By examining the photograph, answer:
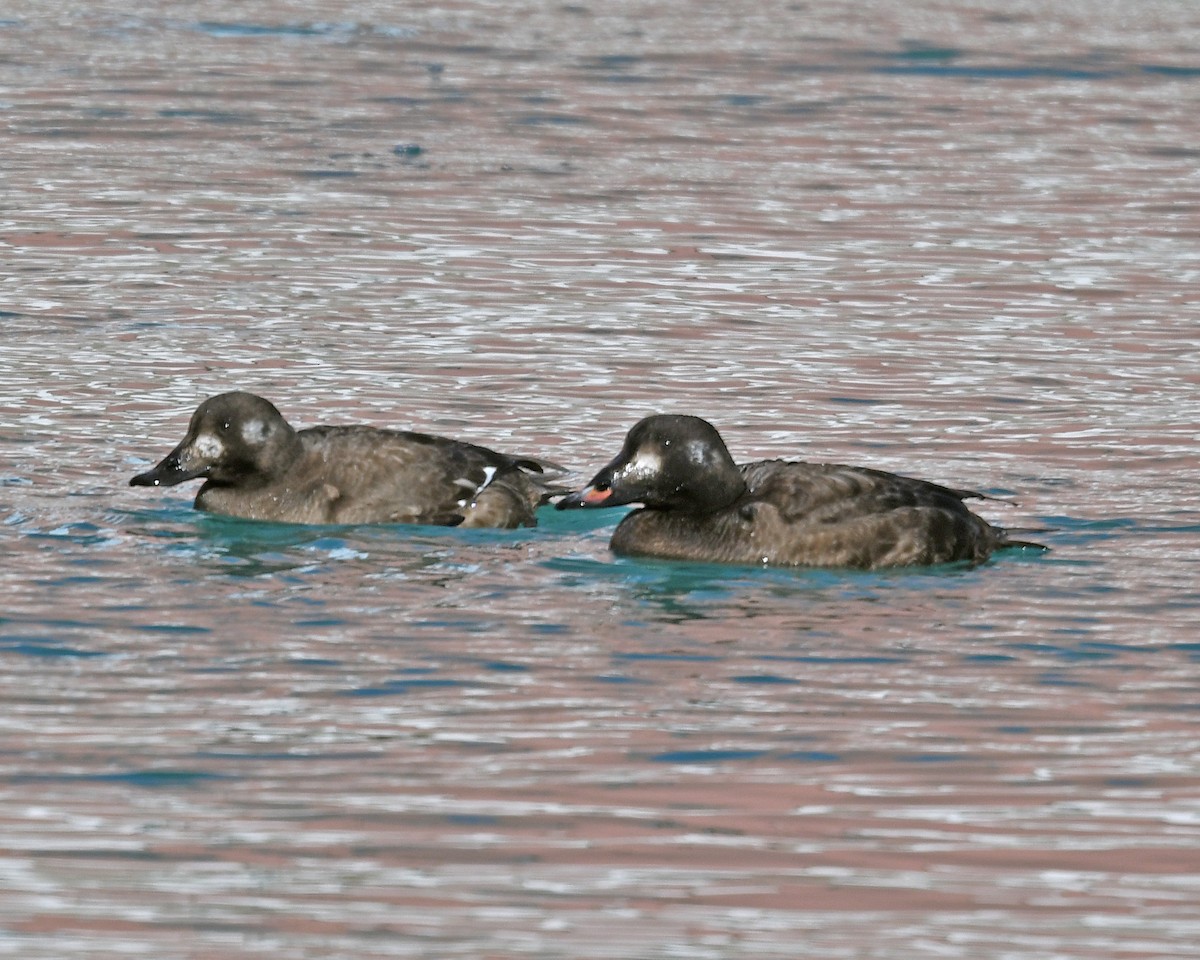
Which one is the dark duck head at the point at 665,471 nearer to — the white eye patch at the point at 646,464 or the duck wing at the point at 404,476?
the white eye patch at the point at 646,464

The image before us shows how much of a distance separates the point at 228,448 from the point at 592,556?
173 cm

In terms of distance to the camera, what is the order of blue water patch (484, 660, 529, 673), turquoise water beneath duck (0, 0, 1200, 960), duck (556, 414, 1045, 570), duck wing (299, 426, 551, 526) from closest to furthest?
turquoise water beneath duck (0, 0, 1200, 960)
blue water patch (484, 660, 529, 673)
duck (556, 414, 1045, 570)
duck wing (299, 426, 551, 526)

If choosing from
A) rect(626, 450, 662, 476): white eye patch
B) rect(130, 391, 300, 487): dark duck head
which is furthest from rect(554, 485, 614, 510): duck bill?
rect(130, 391, 300, 487): dark duck head

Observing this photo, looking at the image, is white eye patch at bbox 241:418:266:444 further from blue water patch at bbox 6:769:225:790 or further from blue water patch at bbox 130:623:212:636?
blue water patch at bbox 6:769:225:790

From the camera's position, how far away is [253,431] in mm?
11727

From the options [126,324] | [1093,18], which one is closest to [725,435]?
[126,324]

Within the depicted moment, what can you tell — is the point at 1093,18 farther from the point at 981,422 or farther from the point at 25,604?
the point at 25,604

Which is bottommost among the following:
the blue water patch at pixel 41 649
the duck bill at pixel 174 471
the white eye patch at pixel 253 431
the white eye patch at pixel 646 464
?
the blue water patch at pixel 41 649

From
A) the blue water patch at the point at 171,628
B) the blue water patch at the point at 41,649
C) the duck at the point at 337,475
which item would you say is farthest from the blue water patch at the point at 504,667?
the duck at the point at 337,475

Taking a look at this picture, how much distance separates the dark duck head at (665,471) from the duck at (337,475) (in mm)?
591

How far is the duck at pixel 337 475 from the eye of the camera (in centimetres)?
1148

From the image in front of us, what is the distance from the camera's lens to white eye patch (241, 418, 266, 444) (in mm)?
11664

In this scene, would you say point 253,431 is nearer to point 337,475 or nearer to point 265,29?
point 337,475

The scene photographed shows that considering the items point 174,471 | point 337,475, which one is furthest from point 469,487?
point 174,471
